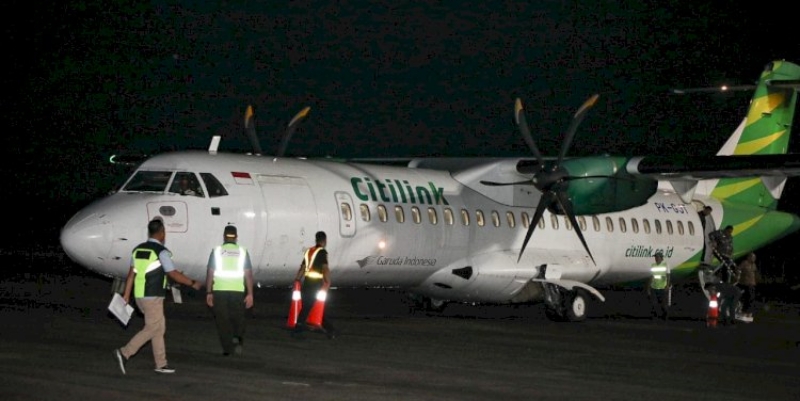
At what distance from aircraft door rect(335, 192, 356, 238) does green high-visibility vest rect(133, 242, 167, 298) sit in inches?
305

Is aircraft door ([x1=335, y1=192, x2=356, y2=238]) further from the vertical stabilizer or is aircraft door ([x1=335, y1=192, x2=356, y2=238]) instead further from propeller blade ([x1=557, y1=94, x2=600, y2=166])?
the vertical stabilizer

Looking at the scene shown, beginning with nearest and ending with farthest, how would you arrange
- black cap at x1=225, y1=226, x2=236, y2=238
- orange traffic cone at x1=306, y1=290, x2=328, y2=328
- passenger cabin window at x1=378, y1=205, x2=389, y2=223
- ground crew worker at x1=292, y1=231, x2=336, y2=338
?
black cap at x1=225, y1=226, x2=236, y2=238
orange traffic cone at x1=306, y1=290, x2=328, y2=328
ground crew worker at x1=292, y1=231, x2=336, y2=338
passenger cabin window at x1=378, y1=205, x2=389, y2=223

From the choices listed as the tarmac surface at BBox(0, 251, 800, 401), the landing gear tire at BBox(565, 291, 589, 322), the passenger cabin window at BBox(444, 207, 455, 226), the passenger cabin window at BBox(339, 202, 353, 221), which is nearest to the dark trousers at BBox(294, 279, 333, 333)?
the tarmac surface at BBox(0, 251, 800, 401)

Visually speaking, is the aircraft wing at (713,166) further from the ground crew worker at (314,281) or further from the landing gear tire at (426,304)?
the ground crew worker at (314,281)

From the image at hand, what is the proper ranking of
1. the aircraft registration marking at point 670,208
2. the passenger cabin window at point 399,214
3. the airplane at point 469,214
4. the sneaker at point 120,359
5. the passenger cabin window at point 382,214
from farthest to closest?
1. the aircraft registration marking at point 670,208
2. the passenger cabin window at point 399,214
3. the passenger cabin window at point 382,214
4. the airplane at point 469,214
5. the sneaker at point 120,359

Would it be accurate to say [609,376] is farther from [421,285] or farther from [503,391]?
[421,285]

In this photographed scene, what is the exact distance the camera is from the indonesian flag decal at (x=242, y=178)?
18.8 m

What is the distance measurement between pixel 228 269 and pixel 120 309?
6.40 feet

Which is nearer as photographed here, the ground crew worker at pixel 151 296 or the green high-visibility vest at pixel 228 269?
the ground crew worker at pixel 151 296

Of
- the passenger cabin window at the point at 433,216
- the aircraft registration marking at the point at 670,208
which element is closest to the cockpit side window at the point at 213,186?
the passenger cabin window at the point at 433,216

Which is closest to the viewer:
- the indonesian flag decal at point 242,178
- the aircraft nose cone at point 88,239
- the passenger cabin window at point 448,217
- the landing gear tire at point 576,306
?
the aircraft nose cone at point 88,239

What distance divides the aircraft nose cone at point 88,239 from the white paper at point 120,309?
4651 mm

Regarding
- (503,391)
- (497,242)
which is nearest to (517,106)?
(497,242)

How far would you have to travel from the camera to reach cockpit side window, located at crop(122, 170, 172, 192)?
18.2 meters
